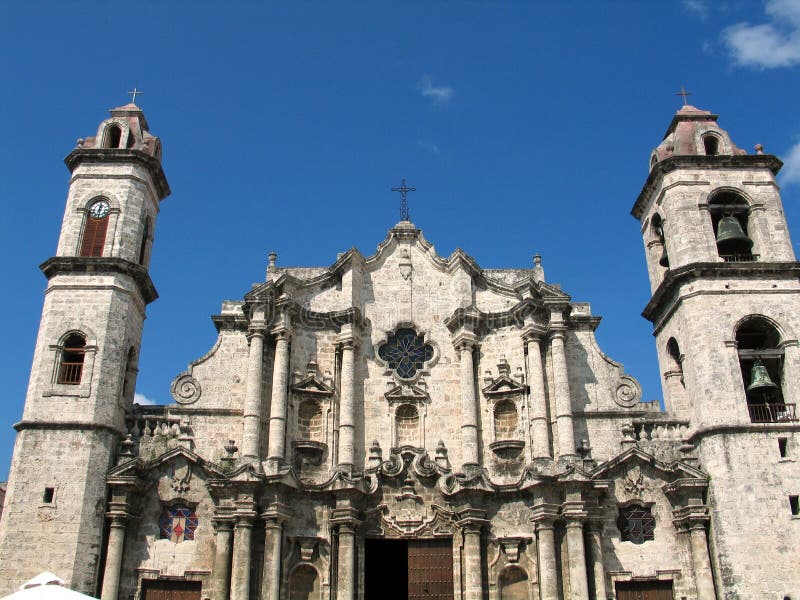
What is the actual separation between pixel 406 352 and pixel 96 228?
9.54 metres

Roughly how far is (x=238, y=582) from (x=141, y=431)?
5164mm

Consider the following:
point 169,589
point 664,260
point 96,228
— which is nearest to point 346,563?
point 169,589

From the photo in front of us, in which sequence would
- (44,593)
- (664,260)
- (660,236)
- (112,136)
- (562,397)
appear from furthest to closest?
(660,236) < (664,260) < (112,136) < (562,397) < (44,593)

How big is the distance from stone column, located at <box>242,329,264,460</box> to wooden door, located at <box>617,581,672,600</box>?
Answer: 982 cm

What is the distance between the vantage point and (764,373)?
69.4 ft

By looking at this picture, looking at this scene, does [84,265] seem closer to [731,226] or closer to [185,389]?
[185,389]

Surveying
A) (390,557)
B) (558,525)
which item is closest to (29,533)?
(390,557)

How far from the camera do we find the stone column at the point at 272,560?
1962 centimetres

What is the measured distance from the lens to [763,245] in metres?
22.8

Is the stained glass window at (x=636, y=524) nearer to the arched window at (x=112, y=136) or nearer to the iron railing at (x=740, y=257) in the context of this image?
the iron railing at (x=740, y=257)

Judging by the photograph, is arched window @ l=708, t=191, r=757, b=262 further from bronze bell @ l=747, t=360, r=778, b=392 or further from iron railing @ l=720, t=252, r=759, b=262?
bronze bell @ l=747, t=360, r=778, b=392

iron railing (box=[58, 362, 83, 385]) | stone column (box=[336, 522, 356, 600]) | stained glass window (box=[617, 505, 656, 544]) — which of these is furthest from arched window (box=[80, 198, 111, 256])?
stained glass window (box=[617, 505, 656, 544])

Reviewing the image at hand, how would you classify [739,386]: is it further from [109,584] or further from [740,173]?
[109,584]

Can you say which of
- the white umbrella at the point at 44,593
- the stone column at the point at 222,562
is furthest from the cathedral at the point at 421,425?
the white umbrella at the point at 44,593
